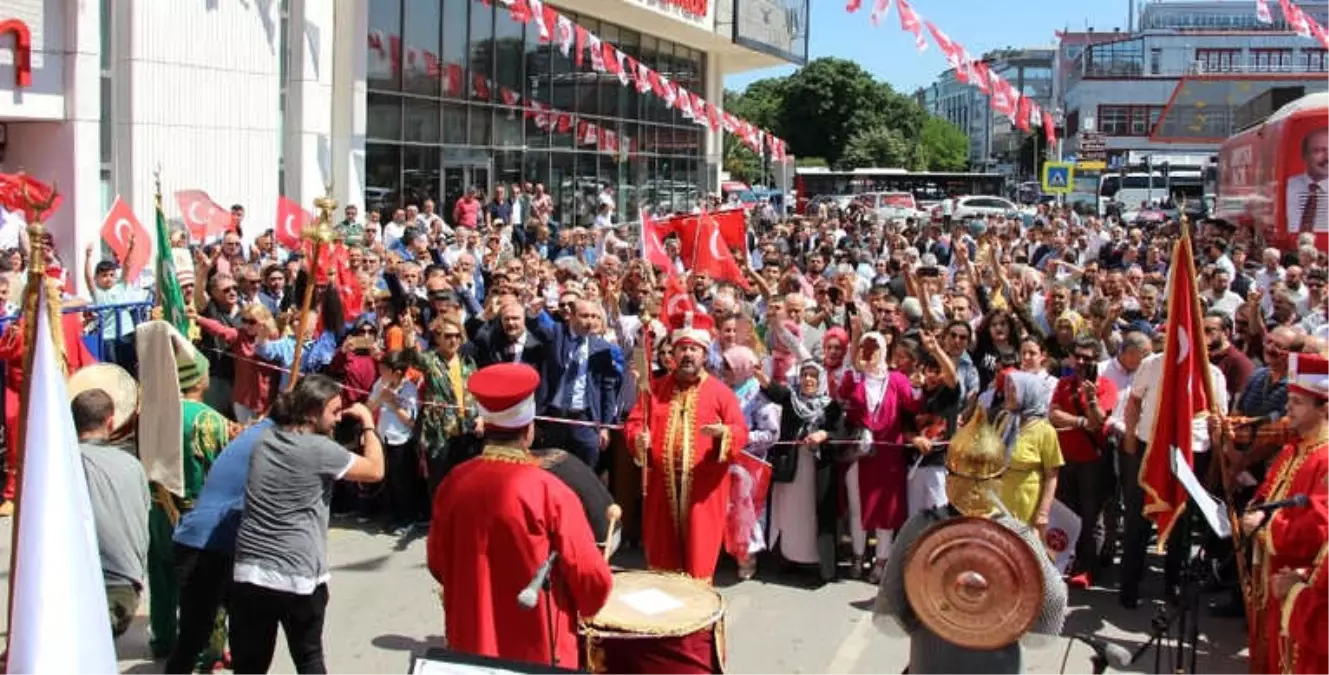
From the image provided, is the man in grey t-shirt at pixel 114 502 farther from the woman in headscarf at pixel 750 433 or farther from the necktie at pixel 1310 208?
the necktie at pixel 1310 208

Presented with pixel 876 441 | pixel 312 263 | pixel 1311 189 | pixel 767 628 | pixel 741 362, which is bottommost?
pixel 767 628

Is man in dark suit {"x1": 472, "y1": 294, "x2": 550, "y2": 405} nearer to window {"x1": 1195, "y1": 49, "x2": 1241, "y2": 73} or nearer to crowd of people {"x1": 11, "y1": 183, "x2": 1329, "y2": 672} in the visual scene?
crowd of people {"x1": 11, "y1": 183, "x2": 1329, "y2": 672}

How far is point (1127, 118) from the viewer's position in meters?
82.4

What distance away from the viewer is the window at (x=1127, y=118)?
268ft

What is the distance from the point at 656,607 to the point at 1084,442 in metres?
4.00

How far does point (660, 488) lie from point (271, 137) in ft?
47.5

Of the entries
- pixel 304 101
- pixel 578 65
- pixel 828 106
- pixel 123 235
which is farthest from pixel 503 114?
pixel 828 106

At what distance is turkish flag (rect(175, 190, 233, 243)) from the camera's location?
1509cm

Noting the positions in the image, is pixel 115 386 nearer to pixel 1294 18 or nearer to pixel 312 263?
pixel 312 263

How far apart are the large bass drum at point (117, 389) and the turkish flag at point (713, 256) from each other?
681 cm

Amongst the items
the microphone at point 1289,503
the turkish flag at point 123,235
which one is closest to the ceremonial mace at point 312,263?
the microphone at point 1289,503

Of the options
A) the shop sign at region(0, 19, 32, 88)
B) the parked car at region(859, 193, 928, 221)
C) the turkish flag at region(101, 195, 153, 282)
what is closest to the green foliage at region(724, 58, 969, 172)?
the parked car at region(859, 193, 928, 221)

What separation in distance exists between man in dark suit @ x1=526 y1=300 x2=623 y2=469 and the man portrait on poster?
13.2 m

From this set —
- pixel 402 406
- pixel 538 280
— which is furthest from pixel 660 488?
pixel 538 280
